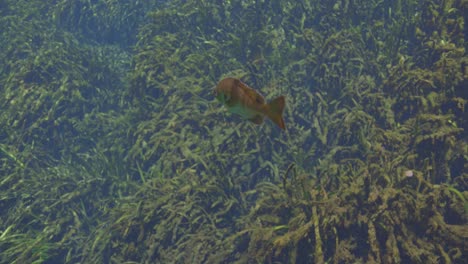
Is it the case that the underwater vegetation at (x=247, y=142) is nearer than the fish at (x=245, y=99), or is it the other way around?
the fish at (x=245, y=99)

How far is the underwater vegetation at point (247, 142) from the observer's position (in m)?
5.64

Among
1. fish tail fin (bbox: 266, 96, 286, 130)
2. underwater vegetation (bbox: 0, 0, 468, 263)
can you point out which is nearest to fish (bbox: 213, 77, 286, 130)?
fish tail fin (bbox: 266, 96, 286, 130)

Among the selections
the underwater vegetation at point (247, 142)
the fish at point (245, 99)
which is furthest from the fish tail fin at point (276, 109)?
the underwater vegetation at point (247, 142)

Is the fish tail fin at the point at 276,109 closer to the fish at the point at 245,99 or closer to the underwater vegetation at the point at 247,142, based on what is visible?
the fish at the point at 245,99

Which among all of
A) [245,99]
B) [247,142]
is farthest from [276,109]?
[247,142]

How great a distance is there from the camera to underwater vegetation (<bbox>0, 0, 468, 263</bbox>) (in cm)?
564

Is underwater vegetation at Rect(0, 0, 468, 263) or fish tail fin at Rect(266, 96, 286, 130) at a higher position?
fish tail fin at Rect(266, 96, 286, 130)

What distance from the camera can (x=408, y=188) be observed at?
5598mm

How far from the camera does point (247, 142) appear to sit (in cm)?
820

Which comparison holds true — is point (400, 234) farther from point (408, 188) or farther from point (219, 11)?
point (219, 11)

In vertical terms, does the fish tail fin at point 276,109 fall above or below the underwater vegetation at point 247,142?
above

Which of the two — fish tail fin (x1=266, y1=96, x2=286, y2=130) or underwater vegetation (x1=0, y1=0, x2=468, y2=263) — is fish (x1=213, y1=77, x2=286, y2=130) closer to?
fish tail fin (x1=266, y1=96, x2=286, y2=130)

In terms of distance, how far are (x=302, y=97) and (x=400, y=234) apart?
4.56 m

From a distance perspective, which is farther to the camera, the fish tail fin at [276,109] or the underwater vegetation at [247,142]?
the underwater vegetation at [247,142]
